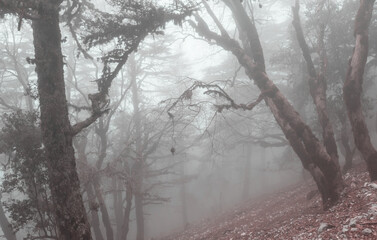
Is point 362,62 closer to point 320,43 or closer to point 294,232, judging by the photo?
point 320,43

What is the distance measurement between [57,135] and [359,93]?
7.78 meters

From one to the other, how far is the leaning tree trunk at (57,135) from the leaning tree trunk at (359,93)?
720cm

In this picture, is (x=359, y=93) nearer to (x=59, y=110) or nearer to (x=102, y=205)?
(x=59, y=110)

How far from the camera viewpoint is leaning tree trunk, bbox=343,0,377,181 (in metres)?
7.80

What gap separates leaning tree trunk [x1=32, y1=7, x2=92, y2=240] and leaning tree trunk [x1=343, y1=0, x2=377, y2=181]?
283 inches

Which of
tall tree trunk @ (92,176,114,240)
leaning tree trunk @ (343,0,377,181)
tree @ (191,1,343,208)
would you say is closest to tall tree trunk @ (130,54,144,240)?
A: tall tree trunk @ (92,176,114,240)

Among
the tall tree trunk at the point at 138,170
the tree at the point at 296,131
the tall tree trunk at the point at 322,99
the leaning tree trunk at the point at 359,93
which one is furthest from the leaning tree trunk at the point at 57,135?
the tall tree trunk at the point at 138,170

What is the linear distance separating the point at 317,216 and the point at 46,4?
8.28 m

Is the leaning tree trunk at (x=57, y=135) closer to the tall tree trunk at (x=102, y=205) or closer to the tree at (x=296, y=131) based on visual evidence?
the tree at (x=296, y=131)

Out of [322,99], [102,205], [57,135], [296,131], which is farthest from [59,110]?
[102,205]

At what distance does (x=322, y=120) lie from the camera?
30.1 ft

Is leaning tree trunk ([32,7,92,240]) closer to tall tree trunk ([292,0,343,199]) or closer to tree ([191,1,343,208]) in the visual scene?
tree ([191,1,343,208])

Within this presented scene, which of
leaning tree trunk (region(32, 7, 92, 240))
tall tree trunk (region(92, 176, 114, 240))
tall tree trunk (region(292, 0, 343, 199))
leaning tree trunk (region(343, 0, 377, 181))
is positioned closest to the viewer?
leaning tree trunk (region(32, 7, 92, 240))

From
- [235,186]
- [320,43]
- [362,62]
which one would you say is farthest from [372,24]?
[235,186]
